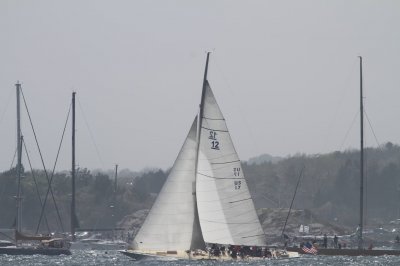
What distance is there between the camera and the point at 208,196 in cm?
6094

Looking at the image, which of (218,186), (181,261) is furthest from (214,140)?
(181,261)

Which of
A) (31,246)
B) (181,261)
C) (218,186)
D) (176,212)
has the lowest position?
(181,261)

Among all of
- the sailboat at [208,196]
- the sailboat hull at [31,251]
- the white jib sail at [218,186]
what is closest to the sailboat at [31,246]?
the sailboat hull at [31,251]

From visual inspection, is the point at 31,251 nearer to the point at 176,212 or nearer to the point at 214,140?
the point at 176,212

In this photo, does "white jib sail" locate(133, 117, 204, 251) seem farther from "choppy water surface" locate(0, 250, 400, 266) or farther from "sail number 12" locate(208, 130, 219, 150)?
"sail number 12" locate(208, 130, 219, 150)

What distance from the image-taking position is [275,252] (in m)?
64.4

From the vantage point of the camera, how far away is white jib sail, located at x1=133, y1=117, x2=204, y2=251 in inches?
2359

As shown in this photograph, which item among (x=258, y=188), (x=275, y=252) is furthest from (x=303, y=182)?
(x=275, y=252)

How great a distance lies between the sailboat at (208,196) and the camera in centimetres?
6062

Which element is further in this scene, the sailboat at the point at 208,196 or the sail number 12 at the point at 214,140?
the sail number 12 at the point at 214,140

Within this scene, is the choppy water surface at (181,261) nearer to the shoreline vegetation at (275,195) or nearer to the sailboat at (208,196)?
the sailboat at (208,196)

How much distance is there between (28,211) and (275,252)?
239 feet

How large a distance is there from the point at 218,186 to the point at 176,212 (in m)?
2.45

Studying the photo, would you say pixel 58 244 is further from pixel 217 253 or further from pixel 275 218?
pixel 275 218
